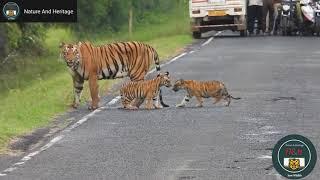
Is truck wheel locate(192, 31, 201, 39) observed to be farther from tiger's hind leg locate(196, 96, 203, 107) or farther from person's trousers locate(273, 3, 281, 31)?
tiger's hind leg locate(196, 96, 203, 107)

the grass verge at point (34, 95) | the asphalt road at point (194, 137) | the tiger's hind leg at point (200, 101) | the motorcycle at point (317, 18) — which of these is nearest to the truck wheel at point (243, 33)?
the motorcycle at point (317, 18)

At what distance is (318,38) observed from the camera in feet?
113

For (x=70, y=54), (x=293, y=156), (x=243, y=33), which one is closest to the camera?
(x=293, y=156)

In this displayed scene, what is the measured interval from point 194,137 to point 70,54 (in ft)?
12.8

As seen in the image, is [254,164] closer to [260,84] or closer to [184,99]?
[184,99]

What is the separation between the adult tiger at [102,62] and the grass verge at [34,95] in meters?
0.64

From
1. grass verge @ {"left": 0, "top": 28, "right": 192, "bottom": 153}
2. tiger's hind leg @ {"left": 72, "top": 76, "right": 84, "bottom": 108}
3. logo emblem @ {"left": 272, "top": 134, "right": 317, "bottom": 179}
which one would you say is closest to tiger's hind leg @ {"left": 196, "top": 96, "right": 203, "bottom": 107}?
tiger's hind leg @ {"left": 72, "top": 76, "right": 84, "bottom": 108}

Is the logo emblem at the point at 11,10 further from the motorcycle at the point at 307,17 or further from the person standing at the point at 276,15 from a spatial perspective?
the person standing at the point at 276,15

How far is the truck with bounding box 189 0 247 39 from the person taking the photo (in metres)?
35.5

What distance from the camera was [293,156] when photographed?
22.5 feet

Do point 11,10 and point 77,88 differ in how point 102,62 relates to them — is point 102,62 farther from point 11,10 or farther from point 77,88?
point 11,10

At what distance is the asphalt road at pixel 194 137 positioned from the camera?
10.3 metres

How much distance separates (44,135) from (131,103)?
2.81 m

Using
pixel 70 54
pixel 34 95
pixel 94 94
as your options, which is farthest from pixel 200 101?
pixel 34 95
